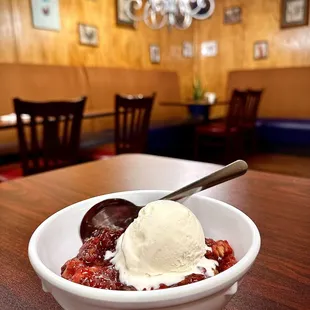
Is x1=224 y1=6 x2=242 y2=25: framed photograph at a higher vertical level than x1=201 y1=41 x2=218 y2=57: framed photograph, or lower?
higher

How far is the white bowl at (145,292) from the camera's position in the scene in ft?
0.98

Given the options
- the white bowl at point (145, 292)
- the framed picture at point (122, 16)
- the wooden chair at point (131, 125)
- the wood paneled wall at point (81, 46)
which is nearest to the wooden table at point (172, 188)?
the white bowl at point (145, 292)

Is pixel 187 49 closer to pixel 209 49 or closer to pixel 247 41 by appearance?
pixel 209 49

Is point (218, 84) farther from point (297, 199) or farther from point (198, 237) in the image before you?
point (198, 237)

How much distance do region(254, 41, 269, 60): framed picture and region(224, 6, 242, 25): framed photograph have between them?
524mm

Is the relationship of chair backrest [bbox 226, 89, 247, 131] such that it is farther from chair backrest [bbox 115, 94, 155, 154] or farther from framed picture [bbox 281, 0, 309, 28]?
framed picture [bbox 281, 0, 309, 28]

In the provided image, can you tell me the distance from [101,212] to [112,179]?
482 mm

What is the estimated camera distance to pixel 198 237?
418 millimetres

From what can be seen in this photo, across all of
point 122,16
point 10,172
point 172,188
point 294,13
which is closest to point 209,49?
point 294,13

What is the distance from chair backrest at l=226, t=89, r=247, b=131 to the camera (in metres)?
3.79

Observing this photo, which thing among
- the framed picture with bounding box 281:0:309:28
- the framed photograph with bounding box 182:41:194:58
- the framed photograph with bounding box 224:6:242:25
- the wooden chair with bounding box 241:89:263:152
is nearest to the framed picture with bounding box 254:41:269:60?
the framed picture with bounding box 281:0:309:28

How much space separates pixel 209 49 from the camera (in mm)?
6109

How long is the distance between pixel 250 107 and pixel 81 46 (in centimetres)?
242

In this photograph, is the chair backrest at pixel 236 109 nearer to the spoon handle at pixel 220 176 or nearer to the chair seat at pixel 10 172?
the chair seat at pixel 10 172
